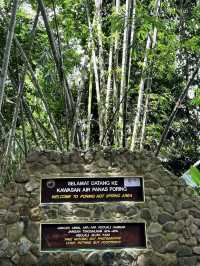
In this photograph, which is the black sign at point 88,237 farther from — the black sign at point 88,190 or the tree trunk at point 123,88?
the tree trunk at point 123,88

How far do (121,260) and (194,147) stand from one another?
666 centimetres

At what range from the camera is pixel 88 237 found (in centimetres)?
492

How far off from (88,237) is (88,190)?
476 millimetres

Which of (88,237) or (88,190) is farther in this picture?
(88,190)

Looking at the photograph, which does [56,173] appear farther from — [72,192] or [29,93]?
[29,93]

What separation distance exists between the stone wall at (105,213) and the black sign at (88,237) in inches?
2.3

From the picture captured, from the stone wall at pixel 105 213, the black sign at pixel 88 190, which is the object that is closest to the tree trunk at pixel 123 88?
the stone wall at pixel 105 213

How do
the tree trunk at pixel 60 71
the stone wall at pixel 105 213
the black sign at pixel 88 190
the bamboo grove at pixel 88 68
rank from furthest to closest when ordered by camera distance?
the bamboo grove at pixel 88 68
the black sign at pixel 88 190
the stone wall at pixel 105 213
the tree trunk at pixel 60 71

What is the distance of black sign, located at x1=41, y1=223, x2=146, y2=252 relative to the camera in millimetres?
4879

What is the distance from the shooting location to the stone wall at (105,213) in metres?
4.84

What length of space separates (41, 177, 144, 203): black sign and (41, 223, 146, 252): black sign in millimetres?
265

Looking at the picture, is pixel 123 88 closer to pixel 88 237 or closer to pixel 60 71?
pixel 60 71

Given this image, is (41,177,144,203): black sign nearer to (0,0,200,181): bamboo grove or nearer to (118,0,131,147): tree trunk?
(0,0,200,181): bamboo grove

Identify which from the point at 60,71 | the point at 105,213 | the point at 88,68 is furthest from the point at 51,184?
the point at 88,68
